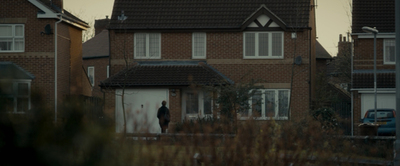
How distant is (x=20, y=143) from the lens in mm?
4277

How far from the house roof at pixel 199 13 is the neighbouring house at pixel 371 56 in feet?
14.7

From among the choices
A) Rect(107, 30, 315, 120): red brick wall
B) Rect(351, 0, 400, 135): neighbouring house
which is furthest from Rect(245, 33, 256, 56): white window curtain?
Rect(351, 0, 400, 135): neighbouring house

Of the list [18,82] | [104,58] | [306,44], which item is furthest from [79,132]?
[104,58]

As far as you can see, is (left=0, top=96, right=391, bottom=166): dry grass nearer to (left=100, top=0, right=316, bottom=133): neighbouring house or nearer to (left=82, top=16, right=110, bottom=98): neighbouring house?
(left=100, top=0, right=316, bottom=133): neighbouring house

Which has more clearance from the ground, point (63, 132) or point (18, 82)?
point (18, 82)

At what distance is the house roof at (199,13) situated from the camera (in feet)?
93.3

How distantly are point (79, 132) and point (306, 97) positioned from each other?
24.3 metres

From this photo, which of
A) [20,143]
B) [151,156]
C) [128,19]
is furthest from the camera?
[128,19]

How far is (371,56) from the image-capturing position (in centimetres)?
3123

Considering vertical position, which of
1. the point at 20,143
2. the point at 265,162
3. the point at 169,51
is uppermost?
the point at 169,51

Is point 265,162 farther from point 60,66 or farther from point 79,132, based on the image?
point 60,66

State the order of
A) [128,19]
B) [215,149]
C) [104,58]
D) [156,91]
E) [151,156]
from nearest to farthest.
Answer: [151,156]
[215,149]
[156,91]
[128,19]
[104,58]

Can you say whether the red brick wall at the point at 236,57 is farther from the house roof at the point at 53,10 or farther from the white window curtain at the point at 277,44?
the house roof at the point at 53,10

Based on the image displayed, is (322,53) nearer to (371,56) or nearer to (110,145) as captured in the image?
(371,56)
